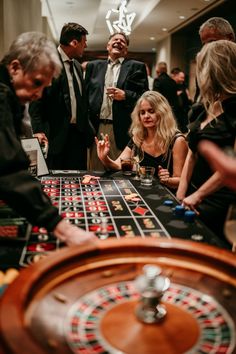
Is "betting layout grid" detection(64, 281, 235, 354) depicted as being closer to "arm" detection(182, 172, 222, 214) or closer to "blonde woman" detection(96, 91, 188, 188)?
"arm" detection(182, 172, 222, 214)

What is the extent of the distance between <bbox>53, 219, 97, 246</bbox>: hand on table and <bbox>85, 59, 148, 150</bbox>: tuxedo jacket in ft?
8.94

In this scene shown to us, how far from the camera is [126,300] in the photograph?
91 centimetres

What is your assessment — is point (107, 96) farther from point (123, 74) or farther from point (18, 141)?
point (18, 141)

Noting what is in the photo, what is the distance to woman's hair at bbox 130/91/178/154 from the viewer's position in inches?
109

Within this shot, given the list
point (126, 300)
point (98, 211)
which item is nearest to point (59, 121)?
point (98, 211)

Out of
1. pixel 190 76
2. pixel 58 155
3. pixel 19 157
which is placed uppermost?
pixel 190 76

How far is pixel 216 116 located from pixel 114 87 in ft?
6.16

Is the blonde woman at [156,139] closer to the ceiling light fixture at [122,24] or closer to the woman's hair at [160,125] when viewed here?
the woman's hair at [160,125]

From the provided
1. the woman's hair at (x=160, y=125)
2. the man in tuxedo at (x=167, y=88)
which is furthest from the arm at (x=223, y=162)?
the man in tuxedo at (x=167, y=88)

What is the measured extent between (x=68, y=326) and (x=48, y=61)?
0.90 meters

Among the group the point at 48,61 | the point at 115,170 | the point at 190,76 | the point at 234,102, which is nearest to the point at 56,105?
the point at 115,170

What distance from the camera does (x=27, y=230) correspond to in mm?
1412

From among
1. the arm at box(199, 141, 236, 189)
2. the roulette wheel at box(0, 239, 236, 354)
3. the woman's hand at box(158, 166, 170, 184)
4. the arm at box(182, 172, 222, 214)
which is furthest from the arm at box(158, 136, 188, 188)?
the arm at box(199, 141, 236, 189)

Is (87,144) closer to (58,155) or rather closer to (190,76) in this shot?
(58,155)
